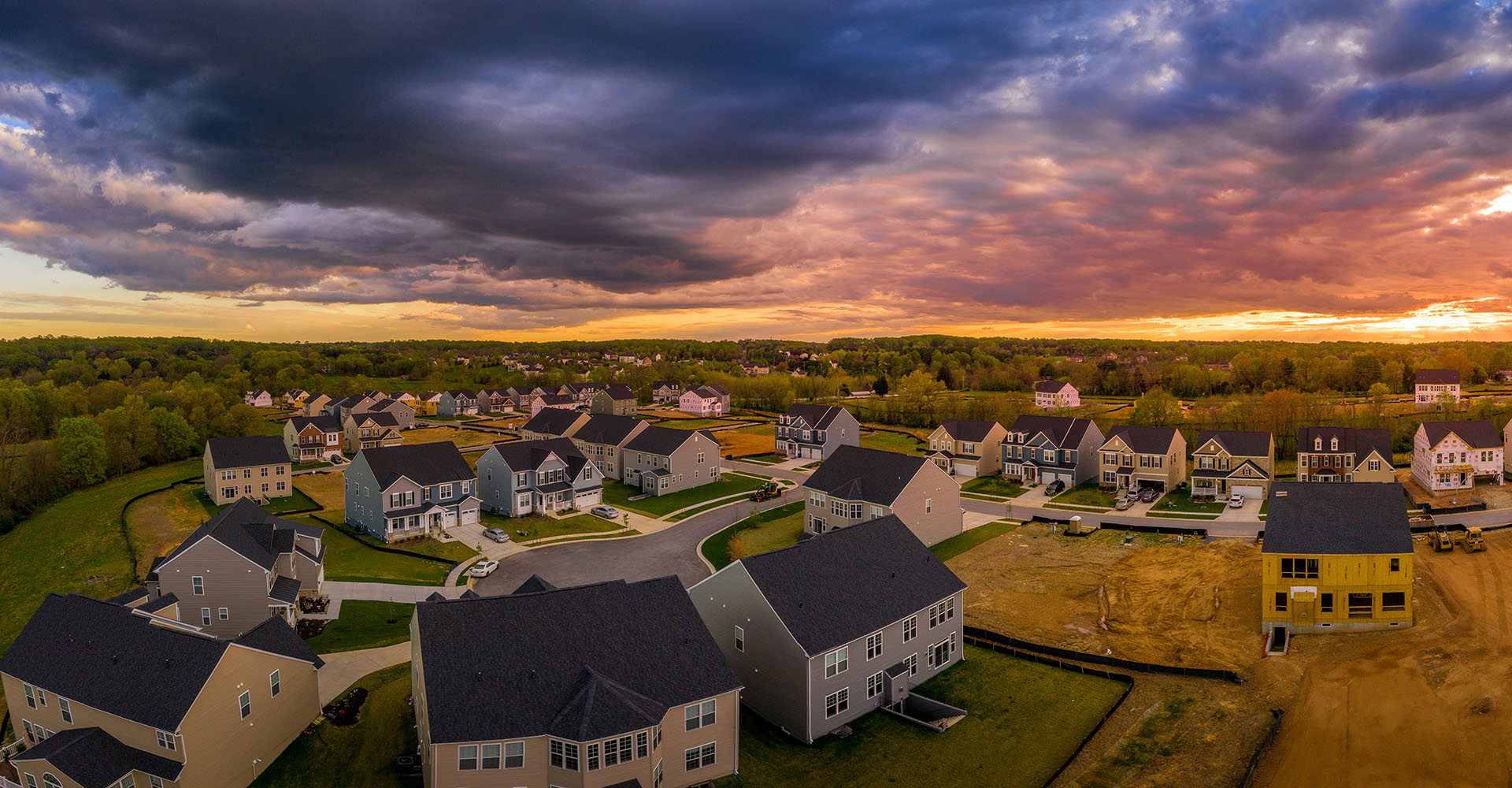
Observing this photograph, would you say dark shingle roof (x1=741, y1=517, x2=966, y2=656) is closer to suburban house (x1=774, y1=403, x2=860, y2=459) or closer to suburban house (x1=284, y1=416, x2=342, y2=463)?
suburban house (x1=774, y1=403, x2=860, y2=459)

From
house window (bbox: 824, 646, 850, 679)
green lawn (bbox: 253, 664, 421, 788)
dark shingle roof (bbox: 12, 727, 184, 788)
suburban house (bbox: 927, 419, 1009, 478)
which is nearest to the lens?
dark shingle roof (bbox: 12, 727, 184, 788)

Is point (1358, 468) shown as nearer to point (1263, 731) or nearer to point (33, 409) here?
point (1263, 731)

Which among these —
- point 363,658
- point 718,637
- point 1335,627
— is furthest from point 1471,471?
point 363,658

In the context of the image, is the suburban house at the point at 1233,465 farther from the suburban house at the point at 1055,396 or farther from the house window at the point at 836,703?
the suburban house at the point at 1055,396

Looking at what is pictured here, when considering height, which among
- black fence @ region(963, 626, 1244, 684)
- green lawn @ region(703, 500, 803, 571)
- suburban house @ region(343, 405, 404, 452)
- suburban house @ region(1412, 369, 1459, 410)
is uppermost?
suburban house @ region(1412, 369, 1459, 410)

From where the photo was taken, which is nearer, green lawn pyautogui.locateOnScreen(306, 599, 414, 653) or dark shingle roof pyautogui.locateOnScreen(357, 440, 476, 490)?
green lawn pyautogui.locateOnScreen(306, 599, 414, 653)

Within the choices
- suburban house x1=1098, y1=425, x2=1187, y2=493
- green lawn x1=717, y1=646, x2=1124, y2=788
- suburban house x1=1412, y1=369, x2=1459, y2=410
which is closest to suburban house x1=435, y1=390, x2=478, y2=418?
suburban house x1=1098, y1=425, x2=1187, y2=493
